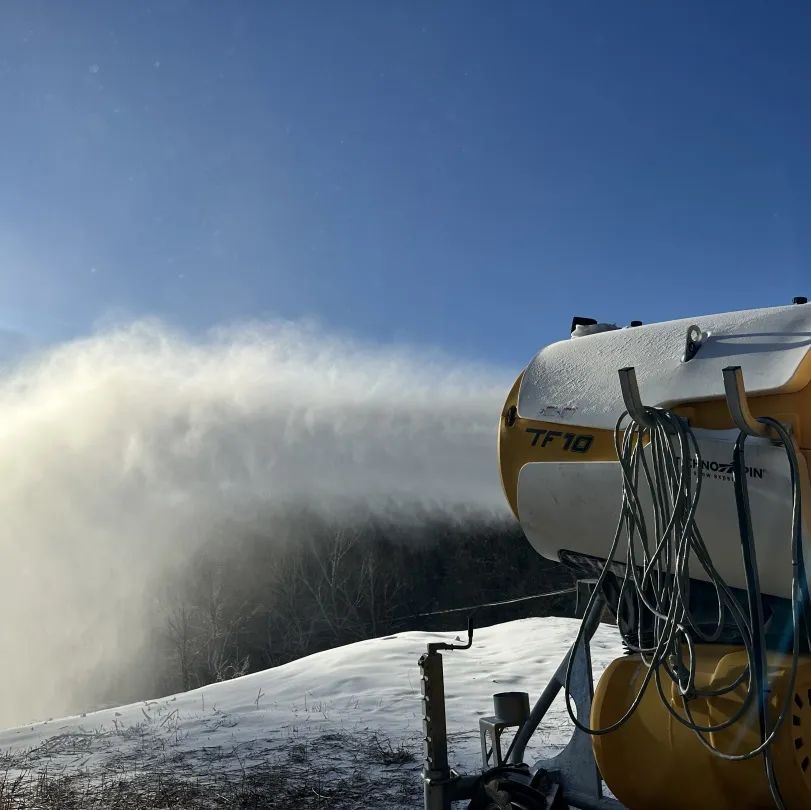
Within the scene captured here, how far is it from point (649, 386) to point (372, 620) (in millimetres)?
32120

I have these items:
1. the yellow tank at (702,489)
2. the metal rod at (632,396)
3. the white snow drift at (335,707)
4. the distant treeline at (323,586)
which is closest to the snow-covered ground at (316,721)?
the white snow drift at (335,707)

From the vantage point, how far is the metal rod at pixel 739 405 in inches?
106

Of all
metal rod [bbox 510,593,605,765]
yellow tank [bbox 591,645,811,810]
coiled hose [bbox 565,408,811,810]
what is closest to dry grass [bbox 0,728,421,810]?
metal rod [bbox 510,593,605,765]

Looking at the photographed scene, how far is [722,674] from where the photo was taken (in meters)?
2.96

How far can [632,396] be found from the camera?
288 centimetres

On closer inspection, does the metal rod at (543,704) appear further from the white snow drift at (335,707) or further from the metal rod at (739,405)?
the white snow drift at (335,707)

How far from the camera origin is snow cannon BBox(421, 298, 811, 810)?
2.80 m

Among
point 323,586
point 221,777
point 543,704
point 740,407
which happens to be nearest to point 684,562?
point 740,407

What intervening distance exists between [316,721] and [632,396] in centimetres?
603

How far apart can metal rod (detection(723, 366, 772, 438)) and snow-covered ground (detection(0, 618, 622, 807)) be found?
377cm

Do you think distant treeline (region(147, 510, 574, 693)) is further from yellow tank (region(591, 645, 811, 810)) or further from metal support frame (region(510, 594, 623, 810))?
yellow tank (region(591, 645, 811, 810))

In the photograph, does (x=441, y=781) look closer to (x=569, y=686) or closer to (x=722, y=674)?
(x=569, y=686)

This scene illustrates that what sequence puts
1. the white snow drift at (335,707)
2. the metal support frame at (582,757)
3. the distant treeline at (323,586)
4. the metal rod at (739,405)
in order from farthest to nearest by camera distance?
the distant treeline at (323,586)
the white snow drift at (335,707)
the metal support frame at (582,757)
the metal rod at (739,405)

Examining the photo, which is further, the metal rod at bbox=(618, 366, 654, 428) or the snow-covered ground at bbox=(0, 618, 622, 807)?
the snow-covered ground at bbox=(0, 618, 622, 807)
